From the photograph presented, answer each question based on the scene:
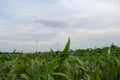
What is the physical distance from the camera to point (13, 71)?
5.11 feet

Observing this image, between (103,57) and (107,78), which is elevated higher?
(103,57)

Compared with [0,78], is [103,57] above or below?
above

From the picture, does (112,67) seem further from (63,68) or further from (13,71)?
(13,71)

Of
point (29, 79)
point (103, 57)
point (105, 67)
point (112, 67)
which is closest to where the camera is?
point (29, 79)

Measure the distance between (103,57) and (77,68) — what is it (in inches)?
14.2

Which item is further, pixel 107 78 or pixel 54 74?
pixel 107 78

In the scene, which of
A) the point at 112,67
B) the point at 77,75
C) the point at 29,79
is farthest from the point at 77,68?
the point at 29,79

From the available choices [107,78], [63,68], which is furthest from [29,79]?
[107,78]

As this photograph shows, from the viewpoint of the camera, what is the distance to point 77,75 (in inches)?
63.0

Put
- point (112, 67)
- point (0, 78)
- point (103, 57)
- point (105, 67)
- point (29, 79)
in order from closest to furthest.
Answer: point (29, 79) → point (0, 78) → point (112, 67) → point (105, 67) → point (103, 57)

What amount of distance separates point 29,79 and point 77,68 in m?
0.36

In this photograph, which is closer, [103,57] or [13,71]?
[13,71]

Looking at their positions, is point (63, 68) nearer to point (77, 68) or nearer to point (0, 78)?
point (77, 68)

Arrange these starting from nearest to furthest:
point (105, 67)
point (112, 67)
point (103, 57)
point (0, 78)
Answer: point (0, 78), point (112, 67), point (105, 67), point (103, 57)
